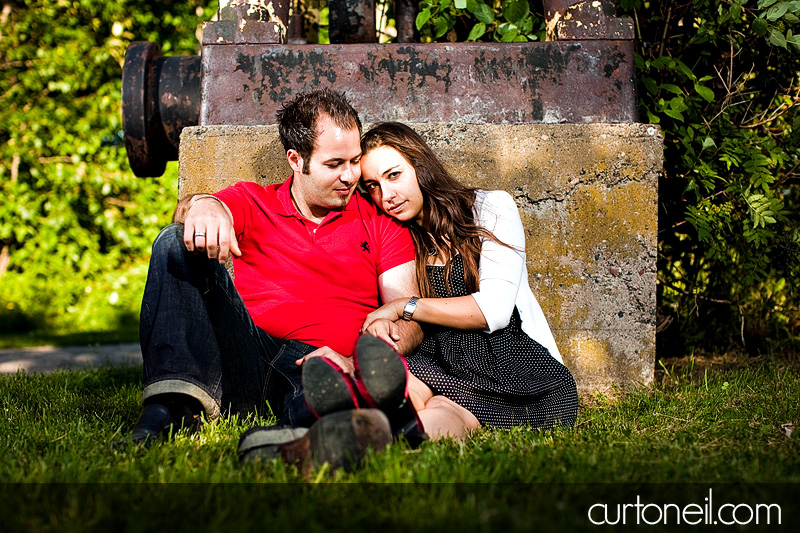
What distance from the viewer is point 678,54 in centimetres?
352

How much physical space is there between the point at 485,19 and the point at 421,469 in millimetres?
2223

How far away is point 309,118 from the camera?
8.83ft

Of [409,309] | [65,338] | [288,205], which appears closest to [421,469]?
[409,309]

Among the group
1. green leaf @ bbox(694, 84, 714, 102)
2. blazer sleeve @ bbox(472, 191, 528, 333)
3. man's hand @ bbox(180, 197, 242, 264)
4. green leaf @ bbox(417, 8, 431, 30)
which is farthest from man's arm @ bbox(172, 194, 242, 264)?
green leaf @ bbox(694, 84, 714, 102)

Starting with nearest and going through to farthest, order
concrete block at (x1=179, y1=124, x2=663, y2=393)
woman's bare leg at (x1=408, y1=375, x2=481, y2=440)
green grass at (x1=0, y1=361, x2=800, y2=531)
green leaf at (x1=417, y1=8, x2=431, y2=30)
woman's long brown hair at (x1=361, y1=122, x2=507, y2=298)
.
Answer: green grass at (x1=0, y1=361, x2=800, y2=531) → woman's bare leg at (x1=408, y1=375, x2=481, y2=440) → woman's long brown hair at (x1=361, y1=122, x2=507, y2=298) → concrete block at (x1=179, y1=124, x2=663, y2=393) → green leaf at (x1=417, y1=8, x2=431, y2=30)

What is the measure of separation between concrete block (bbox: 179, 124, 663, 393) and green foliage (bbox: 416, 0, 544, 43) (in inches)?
22.6

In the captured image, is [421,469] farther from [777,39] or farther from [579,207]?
[777,39]

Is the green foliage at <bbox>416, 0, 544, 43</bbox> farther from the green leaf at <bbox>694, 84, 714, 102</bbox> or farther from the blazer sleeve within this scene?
the blazer sleeve

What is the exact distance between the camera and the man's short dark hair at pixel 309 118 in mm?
2684

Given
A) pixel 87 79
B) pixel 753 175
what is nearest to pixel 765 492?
pixel 753 175

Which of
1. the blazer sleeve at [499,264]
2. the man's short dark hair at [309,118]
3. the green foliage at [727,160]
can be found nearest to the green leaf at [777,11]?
the green foliage at [727,160]

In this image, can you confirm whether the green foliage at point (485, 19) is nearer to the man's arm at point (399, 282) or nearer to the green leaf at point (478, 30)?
the green leaf at point (478, 30)

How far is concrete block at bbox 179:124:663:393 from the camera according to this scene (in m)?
2.94

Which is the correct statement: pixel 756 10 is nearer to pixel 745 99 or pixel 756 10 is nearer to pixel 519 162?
pixel 745 99
